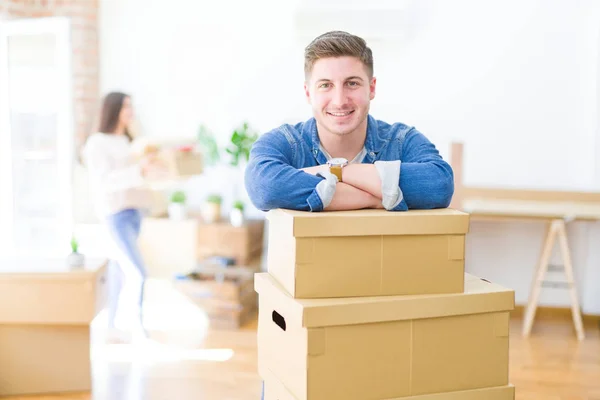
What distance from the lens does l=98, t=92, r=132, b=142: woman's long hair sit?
386 centimetres

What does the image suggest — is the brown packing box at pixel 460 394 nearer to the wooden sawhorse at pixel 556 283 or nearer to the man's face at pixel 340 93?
the man's face at pixel 340 93

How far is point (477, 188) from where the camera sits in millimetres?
4320

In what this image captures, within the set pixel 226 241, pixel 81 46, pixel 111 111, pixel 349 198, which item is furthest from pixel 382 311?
pixel 81 46

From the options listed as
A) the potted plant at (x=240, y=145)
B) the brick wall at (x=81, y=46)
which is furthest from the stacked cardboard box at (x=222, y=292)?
the brick wall at (x=81, y=46)

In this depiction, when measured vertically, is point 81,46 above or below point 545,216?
above

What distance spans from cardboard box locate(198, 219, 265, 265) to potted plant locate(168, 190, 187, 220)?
0.79 ft

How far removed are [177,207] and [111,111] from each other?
3.33ft

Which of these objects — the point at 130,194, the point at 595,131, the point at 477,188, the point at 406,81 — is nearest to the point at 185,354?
the point at 130,194

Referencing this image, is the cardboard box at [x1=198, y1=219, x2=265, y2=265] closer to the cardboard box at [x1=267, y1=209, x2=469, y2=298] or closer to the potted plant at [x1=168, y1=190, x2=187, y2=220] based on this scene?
the potted plant at [x1=168, y1=190, x2=187, y2=220]

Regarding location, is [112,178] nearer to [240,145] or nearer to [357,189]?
[240,145]

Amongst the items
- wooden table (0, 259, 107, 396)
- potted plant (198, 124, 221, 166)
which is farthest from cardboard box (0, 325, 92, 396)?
potted plant (198, 124, 221, 166)

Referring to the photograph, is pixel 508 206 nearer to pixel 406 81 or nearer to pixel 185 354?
pixel 406 81

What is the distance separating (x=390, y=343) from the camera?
1.44 meters

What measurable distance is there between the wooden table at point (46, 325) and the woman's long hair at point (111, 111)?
104 centimetres
